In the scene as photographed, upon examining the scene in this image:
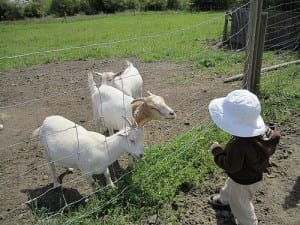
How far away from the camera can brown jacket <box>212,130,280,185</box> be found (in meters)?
3.35

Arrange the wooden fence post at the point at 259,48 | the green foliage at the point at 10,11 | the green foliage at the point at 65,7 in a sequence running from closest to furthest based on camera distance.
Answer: the wooden fence post at the point at 259,48, the green foliage at the point at 10,11, the green foliage at the point at 65,7

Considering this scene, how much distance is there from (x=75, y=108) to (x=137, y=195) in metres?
3.69

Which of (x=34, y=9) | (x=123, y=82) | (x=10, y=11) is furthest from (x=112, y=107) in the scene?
(x=34, y=9)

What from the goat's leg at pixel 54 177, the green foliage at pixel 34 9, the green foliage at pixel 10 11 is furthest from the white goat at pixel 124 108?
the green foliage at pixel 34 9

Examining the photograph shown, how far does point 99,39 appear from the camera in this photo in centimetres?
1748

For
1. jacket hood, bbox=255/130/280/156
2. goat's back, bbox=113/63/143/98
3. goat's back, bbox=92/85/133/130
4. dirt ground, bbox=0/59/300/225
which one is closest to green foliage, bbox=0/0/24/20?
dirt ground, bbox=0/59/300/225

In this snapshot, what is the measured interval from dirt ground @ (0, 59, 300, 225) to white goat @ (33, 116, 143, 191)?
25cm

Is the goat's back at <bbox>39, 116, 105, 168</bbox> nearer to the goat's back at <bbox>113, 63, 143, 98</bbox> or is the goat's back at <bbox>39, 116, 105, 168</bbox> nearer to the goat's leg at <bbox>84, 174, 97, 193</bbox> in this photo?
the goat's leg at <bbox>84, 174, 97, 193</bbox>

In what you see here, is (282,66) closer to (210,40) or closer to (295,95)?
(295,95)

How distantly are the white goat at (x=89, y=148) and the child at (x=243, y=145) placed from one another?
1.12 metres

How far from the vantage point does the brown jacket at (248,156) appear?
3346 mm

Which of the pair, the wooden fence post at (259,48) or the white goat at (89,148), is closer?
the white goat at (89,148)

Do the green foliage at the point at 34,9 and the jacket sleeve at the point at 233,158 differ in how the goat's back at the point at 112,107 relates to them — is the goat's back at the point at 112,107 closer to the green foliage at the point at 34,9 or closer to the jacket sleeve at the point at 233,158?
the jacket sleeve at the point at 233,158

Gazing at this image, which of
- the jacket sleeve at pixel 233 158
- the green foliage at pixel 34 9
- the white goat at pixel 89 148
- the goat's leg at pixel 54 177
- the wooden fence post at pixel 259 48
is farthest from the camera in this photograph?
the green foliage at pixel 34 9
